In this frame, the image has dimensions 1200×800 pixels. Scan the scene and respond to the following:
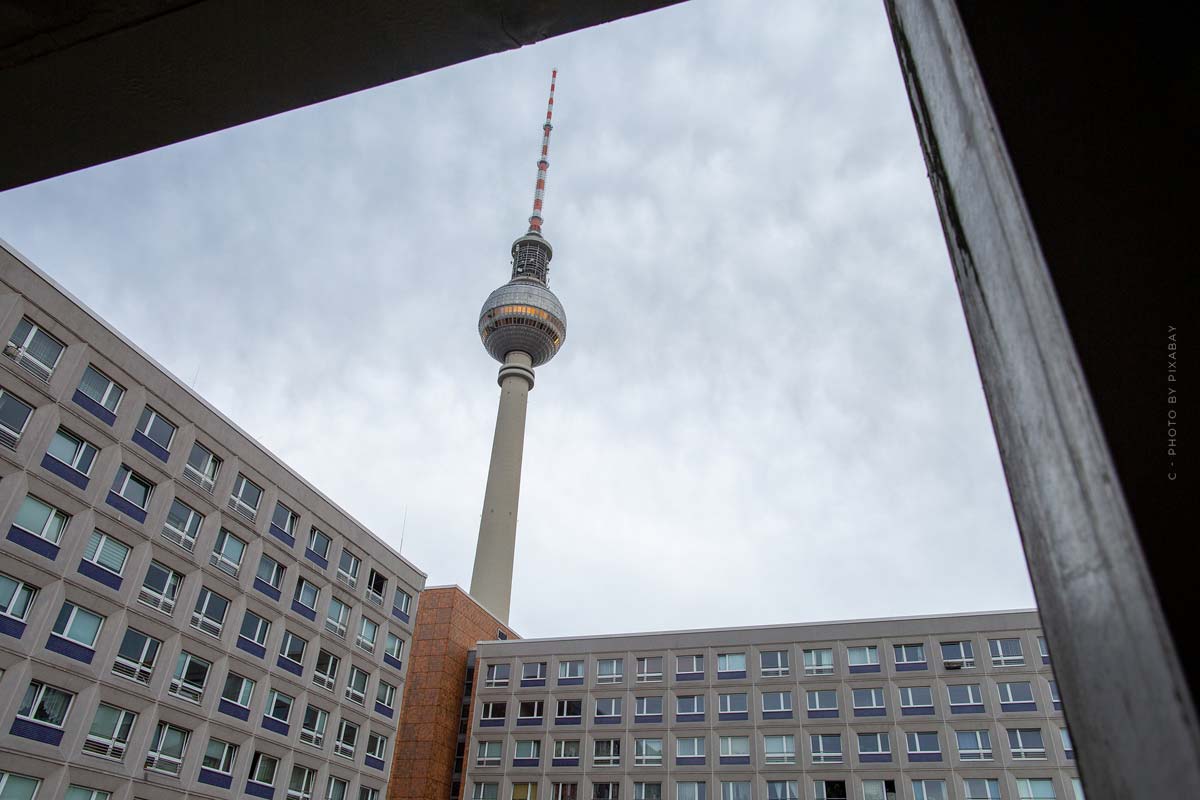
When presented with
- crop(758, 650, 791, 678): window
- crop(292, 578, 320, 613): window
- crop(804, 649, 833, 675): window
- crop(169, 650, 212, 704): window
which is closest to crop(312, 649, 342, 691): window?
crop(292, 578, 320, 613): window

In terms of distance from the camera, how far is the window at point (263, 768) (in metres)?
31.3

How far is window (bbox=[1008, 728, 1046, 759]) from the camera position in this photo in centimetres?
4078

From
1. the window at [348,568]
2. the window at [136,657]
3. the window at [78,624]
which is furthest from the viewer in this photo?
the window at [348,568]

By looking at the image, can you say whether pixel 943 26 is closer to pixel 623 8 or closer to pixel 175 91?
pixel 623 8

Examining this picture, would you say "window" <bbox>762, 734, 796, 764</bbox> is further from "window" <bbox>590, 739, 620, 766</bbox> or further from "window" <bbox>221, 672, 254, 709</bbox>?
"window" <bbox>221, 672, 254, 709</bbox>

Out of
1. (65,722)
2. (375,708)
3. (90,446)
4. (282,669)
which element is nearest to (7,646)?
(65,722)

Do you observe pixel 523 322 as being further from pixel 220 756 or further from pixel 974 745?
pixel 220 756

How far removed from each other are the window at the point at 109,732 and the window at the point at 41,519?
17.5 ft

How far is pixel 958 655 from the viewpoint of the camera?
44.0 m

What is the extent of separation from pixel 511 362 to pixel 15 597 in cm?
6522

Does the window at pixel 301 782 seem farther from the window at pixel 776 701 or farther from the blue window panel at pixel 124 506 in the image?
the window at pixel 776 701

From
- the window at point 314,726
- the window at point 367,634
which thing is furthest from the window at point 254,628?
the window at point 367,634

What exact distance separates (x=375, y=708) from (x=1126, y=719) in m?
41.2

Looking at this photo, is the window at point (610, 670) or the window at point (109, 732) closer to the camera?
the window at point (109, 732)
